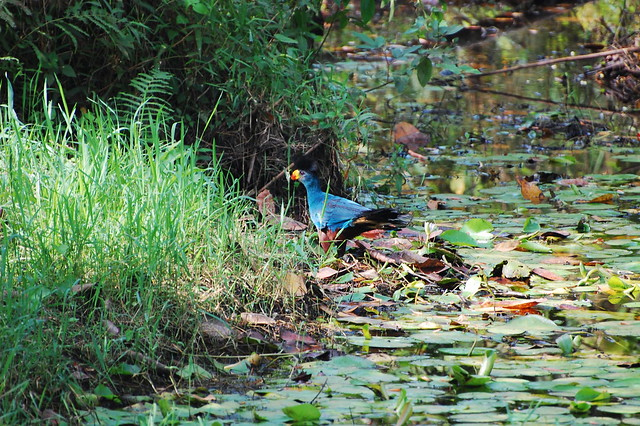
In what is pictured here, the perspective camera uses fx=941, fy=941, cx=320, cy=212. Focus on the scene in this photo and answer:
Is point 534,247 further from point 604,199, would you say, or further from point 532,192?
point 604,199

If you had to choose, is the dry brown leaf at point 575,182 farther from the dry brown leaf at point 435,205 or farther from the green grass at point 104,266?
the green grass at point 104,266

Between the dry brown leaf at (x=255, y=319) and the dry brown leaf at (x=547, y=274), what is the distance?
154 centimetres

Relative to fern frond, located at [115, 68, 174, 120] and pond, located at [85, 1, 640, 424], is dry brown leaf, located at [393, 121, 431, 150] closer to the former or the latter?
pond, located at [85, 1, 640, 424]

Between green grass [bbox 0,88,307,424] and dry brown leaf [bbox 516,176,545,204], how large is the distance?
2.37m

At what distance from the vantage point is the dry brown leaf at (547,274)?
479 cm

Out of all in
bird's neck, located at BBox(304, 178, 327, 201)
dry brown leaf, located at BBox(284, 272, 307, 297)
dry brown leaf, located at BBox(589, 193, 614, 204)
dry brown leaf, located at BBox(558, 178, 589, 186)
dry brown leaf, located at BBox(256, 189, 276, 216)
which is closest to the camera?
dry brown leaf, located at BBox(284, 272, 307, 297)

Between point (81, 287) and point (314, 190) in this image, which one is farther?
point (314, 190)

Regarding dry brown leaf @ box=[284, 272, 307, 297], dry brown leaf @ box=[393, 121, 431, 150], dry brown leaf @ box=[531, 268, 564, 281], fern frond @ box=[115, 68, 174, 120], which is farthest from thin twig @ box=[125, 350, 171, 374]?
dry brown leaf @ box=[393, 121, 431, 150]

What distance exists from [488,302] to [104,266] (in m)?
1.80

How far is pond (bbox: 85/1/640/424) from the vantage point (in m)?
3.16

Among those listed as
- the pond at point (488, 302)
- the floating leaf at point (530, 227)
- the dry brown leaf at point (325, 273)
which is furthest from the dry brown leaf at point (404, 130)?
the dry brown leaf at point (325, 273)

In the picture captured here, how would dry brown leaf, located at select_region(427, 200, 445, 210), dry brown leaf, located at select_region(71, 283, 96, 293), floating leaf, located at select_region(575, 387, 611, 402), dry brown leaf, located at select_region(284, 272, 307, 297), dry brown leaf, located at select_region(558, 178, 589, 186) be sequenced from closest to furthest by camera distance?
floating leaf, located at select_region(575, 387, 611, 402) → dry brown leaf, located at select_region(71, 283, 96, 293) → dry brown leaf, located at select_region(284, 272, 307, 297) → dry brown leaf, located at select_region(427, 200, 445, 210) → dry brown leaf, located at select_region(558, 178, 589, 186)

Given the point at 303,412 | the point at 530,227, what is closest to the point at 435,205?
the point at 530,227

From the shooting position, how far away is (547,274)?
482 centimetres
